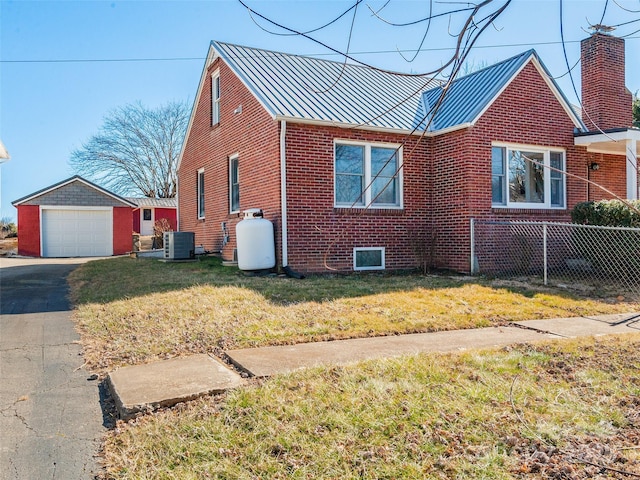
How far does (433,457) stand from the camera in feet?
8.95

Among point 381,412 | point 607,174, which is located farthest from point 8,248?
point 381,412

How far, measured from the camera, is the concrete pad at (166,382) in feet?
11.8

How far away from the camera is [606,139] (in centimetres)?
1209

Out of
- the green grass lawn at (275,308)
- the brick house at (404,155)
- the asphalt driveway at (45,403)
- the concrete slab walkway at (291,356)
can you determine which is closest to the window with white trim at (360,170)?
the brick house at (404,155)

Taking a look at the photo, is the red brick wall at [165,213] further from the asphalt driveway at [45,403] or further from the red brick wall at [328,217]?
the asphalt driveway at [45,403]

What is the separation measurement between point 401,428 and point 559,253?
10855 millimetres

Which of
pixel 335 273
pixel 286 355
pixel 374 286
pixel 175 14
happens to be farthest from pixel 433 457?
pixel 335 273

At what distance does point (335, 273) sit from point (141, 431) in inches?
317

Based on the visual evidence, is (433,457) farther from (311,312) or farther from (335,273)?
(335,273)

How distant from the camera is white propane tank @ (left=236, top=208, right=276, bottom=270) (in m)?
10.7

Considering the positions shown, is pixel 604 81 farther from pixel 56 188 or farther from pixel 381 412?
pixel 56 188

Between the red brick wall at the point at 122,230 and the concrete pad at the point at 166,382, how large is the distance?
21506mm

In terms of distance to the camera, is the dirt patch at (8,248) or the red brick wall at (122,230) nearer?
the dirt patch at (8,248)

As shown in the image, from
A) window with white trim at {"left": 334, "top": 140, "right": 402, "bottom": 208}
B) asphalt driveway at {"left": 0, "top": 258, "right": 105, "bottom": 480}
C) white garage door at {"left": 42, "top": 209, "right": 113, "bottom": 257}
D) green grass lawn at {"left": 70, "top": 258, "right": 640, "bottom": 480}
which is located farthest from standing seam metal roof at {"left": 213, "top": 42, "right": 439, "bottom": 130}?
white garage door at {"left": 42, "top": 209, "right": 113, "bottom": 257}
